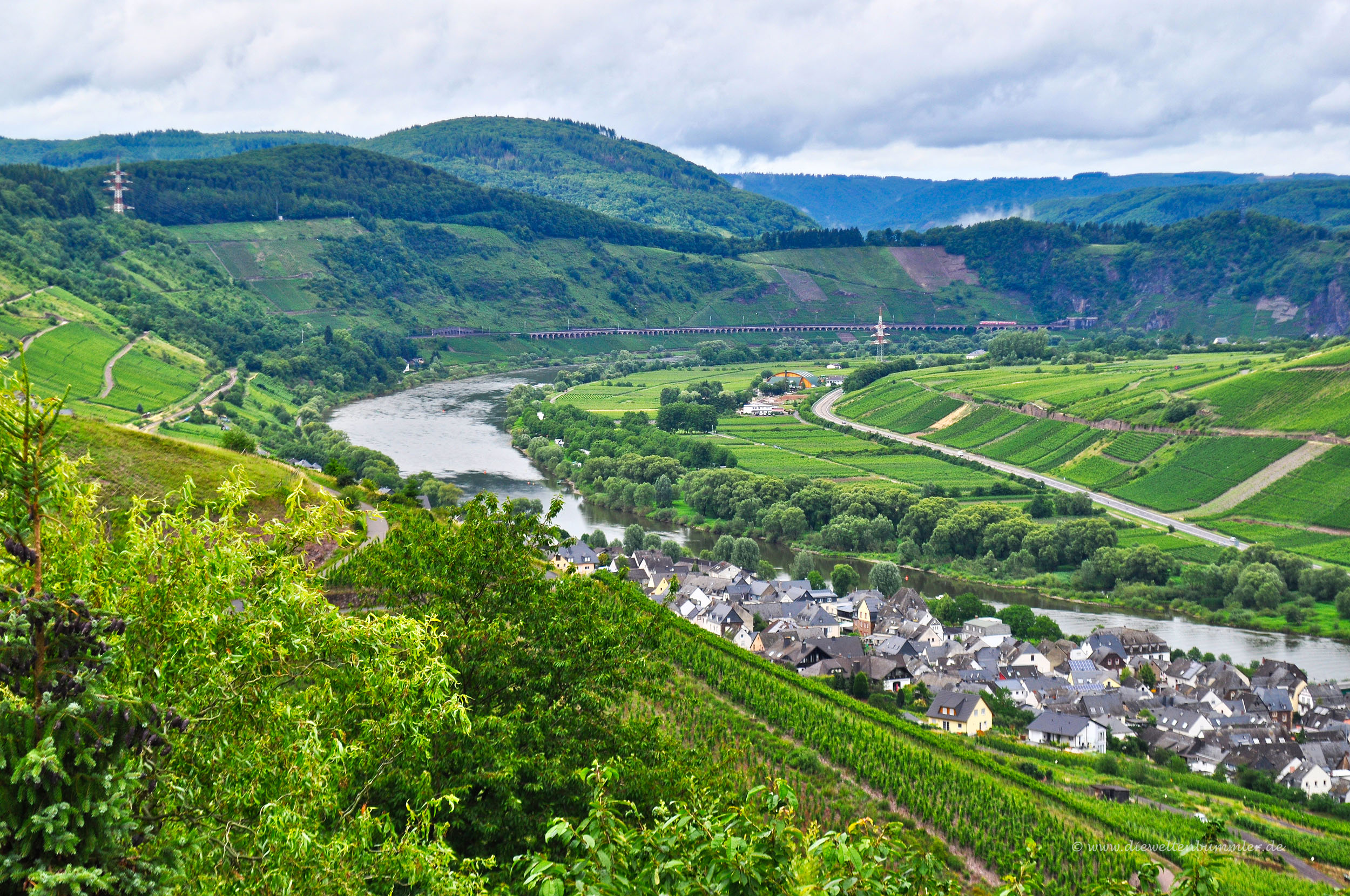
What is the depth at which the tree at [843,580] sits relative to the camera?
2477 inches

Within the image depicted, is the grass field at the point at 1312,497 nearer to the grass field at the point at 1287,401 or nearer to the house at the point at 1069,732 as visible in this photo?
the grass field at the point at 1287,401

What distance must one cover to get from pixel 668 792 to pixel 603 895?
8635 mm

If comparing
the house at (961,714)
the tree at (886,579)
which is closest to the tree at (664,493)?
the tree at (886,579)

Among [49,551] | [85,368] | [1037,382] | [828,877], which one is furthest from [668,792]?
[1037,382]

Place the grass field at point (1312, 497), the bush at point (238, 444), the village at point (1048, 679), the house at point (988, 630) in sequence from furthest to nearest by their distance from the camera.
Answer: the grass field at point (1312, 497) → the house at point (988, 630) → the bush at point (238, 444) → the village at point (1048, 679)

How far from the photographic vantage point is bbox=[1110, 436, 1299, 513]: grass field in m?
81.1

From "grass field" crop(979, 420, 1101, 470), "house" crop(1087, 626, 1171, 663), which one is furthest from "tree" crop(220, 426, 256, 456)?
"grass field" crop(979, 420, 1101, 470)

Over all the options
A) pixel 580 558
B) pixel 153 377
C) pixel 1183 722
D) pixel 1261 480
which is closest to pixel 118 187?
pixel 153 377

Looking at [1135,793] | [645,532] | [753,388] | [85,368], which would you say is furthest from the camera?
[753,388]

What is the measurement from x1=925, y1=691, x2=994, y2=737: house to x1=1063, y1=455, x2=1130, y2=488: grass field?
4808cm

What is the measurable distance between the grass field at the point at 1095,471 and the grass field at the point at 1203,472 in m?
2.05

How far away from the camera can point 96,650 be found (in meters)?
5.98

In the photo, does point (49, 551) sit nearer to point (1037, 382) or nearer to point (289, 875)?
point (289, 875)

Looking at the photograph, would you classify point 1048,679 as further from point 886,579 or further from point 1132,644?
point 886,579
